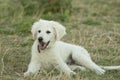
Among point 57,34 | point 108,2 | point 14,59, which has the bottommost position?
point 108,2

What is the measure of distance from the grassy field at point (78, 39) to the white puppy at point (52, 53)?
15 cm

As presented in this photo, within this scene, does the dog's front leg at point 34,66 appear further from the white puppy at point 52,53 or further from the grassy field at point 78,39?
the grassy field at point 78,39

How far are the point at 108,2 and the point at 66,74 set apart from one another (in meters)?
8.20

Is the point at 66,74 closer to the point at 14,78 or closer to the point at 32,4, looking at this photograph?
the point at 14,78

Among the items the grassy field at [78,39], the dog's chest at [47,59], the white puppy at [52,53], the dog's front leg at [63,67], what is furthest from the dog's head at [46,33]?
the grassy field at [78,39]

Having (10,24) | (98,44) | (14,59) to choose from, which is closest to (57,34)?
(14,59)

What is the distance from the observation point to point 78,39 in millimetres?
9734

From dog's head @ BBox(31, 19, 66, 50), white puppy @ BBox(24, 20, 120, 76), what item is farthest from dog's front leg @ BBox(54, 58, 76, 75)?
dog's head @ BBox(31, 19, 66, 50)

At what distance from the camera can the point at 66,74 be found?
702cm

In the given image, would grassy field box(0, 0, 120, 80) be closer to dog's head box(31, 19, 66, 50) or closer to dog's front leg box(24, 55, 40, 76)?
dog's front leg box(24, 55, 40, 76)

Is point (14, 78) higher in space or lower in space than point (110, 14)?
higher

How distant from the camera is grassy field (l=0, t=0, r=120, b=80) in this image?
7.36 meters

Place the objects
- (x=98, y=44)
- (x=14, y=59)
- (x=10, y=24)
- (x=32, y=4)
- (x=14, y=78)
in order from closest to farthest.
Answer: (x=14, y=78) < (x=14, y=59) < (x=98, y=44) < (x=10, y=24) < (x=32, y=4)

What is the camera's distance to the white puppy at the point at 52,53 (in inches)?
282
